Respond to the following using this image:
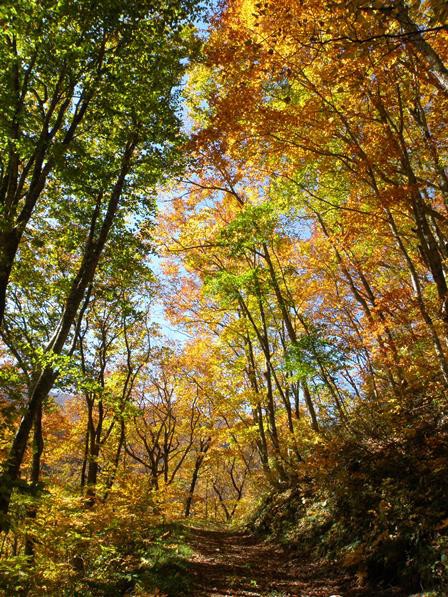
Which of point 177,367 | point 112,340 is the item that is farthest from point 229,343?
point 112,340

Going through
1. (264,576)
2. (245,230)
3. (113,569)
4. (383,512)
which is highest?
(245,230)

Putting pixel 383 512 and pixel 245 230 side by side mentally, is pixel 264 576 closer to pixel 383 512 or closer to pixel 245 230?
pixel 383 512

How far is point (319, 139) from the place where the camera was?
28.7 feet

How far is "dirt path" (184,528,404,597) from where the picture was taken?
18.9ft

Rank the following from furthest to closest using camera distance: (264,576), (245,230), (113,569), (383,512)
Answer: (245,230), (113,569), (264,576), (383,512)

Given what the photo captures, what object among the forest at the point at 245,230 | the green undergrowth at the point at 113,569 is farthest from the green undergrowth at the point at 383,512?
the green undergrowth at the point at 113,569

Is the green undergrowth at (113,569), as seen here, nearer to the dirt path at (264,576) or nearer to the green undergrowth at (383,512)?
the dirt path at (264,576)

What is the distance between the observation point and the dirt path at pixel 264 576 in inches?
227

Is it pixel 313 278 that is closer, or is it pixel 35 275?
pixel 35 275

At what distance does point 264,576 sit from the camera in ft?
23.1

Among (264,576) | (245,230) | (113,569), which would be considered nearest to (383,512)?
(264,576)

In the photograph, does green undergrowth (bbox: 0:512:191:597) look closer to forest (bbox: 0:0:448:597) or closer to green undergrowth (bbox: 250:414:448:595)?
forest (bbox: 0:0:448:597)

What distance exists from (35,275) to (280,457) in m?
9.64

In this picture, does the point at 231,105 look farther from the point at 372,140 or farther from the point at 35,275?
the point at 35,275
